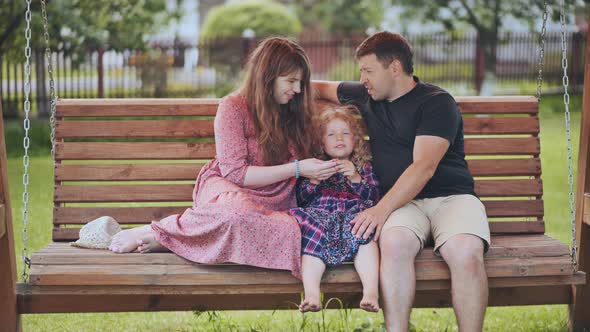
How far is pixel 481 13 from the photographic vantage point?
16438 mm

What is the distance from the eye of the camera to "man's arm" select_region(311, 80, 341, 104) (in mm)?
4324

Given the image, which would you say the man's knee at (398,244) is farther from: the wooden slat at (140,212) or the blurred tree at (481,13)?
the blurred tree at (481,13)

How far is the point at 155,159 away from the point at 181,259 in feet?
3.01

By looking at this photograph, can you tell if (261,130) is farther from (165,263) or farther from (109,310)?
(109,310)

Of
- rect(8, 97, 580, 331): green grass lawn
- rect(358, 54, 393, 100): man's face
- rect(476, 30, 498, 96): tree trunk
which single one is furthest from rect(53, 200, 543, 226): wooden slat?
rect(476, 30, 498, 96): tree trunk

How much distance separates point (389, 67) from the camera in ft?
13.1

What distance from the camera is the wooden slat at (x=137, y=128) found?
14.6ft

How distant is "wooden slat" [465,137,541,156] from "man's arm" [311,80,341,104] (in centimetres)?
73

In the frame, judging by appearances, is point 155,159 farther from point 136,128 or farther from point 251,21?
point 251,21

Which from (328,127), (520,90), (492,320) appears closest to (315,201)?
(328,127)

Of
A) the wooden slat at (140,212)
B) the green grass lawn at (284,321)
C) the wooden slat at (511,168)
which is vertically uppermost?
the wooden slat at (511,168)

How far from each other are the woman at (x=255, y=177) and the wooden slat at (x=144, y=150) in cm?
31

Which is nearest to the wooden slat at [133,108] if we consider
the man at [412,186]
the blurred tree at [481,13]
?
the man at [412,186]

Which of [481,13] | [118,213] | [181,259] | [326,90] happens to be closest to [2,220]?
[118,213]
